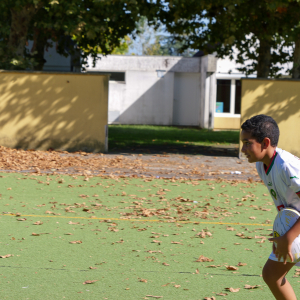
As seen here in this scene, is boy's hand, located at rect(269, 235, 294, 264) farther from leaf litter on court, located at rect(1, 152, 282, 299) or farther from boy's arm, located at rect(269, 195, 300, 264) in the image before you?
leaf litter on court, located at rect(1, 152, 282, 299)

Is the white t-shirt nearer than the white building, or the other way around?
the white t-shirt

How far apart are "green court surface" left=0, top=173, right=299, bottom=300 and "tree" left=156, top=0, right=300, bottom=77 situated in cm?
707

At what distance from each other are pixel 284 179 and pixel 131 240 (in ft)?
10.9

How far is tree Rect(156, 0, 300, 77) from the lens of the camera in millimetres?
14770

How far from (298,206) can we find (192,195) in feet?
20.1

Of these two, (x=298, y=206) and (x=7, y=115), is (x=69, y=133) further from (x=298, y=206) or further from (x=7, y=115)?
(x=298, y=206)

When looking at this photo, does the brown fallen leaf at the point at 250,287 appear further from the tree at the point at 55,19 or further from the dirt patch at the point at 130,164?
the tree at the point at 55,19

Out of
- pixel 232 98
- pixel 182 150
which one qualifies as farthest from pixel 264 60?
pixel 232 98

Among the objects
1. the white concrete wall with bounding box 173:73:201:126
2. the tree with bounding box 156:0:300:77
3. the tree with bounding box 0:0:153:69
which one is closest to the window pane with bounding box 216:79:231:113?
the white concrete wall with bounding box 173:73:201:126

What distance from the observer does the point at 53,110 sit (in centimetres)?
1537

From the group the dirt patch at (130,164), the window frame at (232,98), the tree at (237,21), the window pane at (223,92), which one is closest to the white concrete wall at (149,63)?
the window pane at (223,92)

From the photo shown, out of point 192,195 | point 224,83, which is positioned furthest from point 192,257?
point 224,83

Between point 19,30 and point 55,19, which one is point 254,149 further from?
point 19,30

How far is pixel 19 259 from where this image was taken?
4.98 metres
